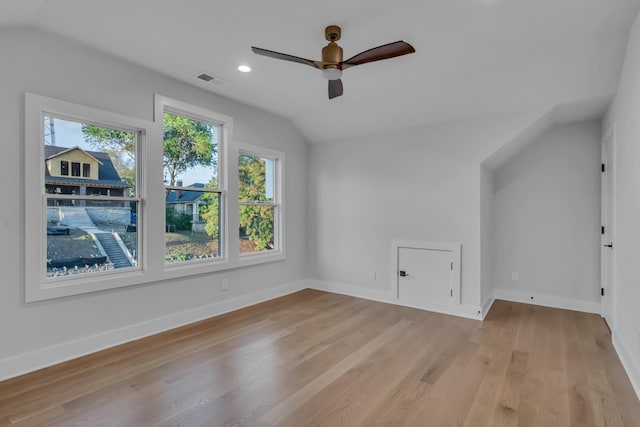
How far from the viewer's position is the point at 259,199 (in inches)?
188

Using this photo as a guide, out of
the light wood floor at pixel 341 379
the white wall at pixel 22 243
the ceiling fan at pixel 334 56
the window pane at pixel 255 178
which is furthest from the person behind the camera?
the window pane at pixel 255 178

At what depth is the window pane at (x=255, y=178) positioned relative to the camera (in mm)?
4488

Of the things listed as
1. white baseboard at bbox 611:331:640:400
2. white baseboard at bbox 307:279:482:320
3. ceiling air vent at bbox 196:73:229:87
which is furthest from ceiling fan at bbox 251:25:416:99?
white baseboard at bbox 307:279:482:320

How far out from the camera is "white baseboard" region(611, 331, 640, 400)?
2.31 meters

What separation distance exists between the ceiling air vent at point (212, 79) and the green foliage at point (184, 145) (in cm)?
52

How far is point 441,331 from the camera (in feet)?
11.6

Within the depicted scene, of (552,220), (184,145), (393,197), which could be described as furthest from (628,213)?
(184,145)

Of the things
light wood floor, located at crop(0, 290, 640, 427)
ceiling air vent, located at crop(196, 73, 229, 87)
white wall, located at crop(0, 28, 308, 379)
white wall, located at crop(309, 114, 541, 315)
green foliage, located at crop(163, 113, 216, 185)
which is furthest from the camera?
white wall, located at crop(309, 114, 541, 315)

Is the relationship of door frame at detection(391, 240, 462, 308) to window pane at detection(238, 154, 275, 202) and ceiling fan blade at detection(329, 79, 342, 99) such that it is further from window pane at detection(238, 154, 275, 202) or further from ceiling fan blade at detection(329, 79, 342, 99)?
ceiling fan blade at detection(329, 79, 342, 99)

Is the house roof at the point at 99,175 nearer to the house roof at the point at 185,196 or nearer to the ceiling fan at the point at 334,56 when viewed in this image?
the house roof at the point at 185,196

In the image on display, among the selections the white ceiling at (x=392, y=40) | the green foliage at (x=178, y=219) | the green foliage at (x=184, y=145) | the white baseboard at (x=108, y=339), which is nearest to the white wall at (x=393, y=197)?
the white ceiling at (x=392, y=40)

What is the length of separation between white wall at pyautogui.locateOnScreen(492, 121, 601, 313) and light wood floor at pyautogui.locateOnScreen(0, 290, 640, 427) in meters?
0.75

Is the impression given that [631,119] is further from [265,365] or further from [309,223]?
[309,223]

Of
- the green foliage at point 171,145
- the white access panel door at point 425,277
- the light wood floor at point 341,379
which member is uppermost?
the green foliage at point 171,145
